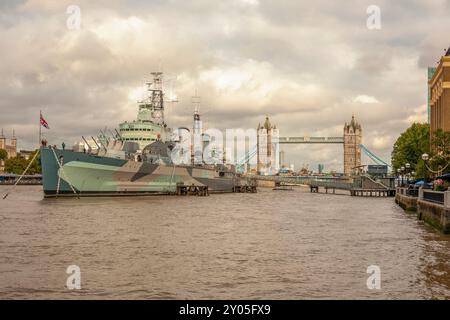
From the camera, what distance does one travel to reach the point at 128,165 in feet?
205

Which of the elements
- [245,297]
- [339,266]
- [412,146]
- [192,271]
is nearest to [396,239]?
[339,266]

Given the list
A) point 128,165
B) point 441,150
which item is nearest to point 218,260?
point 441,150

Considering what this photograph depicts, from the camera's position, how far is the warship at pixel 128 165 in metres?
55.9

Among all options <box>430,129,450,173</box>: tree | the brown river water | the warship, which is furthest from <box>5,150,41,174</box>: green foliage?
the brown river water

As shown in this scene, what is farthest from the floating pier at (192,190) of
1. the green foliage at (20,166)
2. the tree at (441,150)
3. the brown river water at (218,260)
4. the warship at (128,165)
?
the green foliage at (20,166)

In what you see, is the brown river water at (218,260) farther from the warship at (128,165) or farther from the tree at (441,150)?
the warship at (128,165)

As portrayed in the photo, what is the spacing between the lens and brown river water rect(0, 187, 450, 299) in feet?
44.9

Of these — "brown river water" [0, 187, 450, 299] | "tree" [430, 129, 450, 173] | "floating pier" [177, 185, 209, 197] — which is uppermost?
"tree" [430, 129, 450, 173]

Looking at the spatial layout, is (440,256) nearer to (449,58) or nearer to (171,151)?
(449,58)

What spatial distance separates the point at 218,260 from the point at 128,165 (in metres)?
45.5

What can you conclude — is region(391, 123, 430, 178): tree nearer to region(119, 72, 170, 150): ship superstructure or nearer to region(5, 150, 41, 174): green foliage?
region(119, 72, 170, 150): ship superstructure

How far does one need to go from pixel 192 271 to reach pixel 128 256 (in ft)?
11.5

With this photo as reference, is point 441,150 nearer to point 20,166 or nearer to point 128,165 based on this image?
point 128,165

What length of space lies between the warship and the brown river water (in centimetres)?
2537
